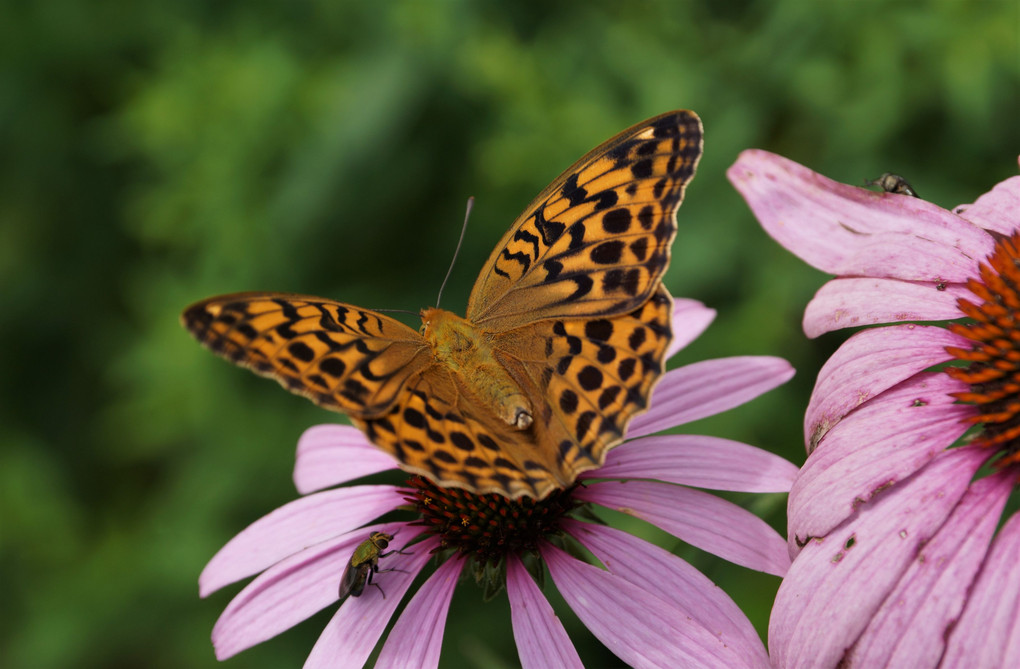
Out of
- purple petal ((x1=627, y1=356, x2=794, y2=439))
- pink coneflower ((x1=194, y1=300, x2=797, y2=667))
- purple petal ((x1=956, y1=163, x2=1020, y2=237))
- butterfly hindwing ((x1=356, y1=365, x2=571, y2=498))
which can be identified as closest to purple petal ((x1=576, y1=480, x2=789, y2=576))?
pink coneflower ((x1=194, y1=300, x2=797, y2=667))

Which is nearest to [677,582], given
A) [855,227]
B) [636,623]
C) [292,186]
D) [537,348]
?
[636,623]

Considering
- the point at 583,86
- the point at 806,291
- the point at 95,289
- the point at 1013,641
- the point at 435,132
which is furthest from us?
the point at 95,289

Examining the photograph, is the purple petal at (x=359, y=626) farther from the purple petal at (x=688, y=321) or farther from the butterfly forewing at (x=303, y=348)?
the purple petal at (x=688, y=321)

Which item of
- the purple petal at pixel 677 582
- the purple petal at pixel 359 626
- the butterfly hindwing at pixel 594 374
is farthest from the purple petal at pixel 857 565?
the purple petal at pixel 359 626

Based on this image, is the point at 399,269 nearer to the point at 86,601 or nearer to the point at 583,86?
the point at 583,86

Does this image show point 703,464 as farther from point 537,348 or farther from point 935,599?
point 935,599

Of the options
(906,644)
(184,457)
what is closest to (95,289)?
(184,457)
